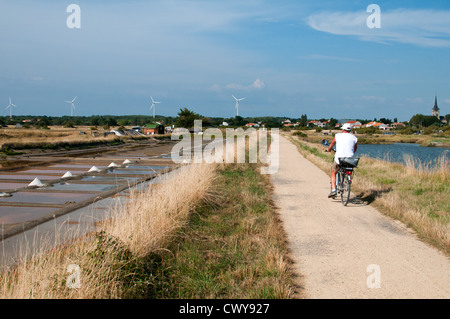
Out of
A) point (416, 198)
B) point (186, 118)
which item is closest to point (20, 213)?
point (416, 198)

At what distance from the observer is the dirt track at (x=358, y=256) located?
4.69 meters

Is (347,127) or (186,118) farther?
(186,118)

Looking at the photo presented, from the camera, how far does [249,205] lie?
9.63 metres

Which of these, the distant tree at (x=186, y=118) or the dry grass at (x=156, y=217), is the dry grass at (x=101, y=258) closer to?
the dry grass at (x=156, y=217)

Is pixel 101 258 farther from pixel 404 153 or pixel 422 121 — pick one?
pixel 422 121

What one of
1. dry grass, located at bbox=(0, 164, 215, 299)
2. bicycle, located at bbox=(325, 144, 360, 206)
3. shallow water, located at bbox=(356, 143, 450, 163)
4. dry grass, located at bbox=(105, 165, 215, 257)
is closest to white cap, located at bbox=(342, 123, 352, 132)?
bicycle, located at bbox=(325, 144, 360, 206)

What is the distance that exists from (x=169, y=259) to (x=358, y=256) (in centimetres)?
297

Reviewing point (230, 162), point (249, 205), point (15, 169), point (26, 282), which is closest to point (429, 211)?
point (249, 205)

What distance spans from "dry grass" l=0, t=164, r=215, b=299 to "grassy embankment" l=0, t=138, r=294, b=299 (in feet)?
0.04

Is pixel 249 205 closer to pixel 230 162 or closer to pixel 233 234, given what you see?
pixel 233 234

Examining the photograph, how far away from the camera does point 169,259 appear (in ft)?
18.4

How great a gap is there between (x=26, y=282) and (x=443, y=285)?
196 inches

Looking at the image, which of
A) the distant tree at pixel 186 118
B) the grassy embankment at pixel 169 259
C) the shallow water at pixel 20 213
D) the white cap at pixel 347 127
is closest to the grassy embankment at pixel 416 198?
the white cap at pixel 347 127

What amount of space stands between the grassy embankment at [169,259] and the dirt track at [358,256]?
41 centimetres
